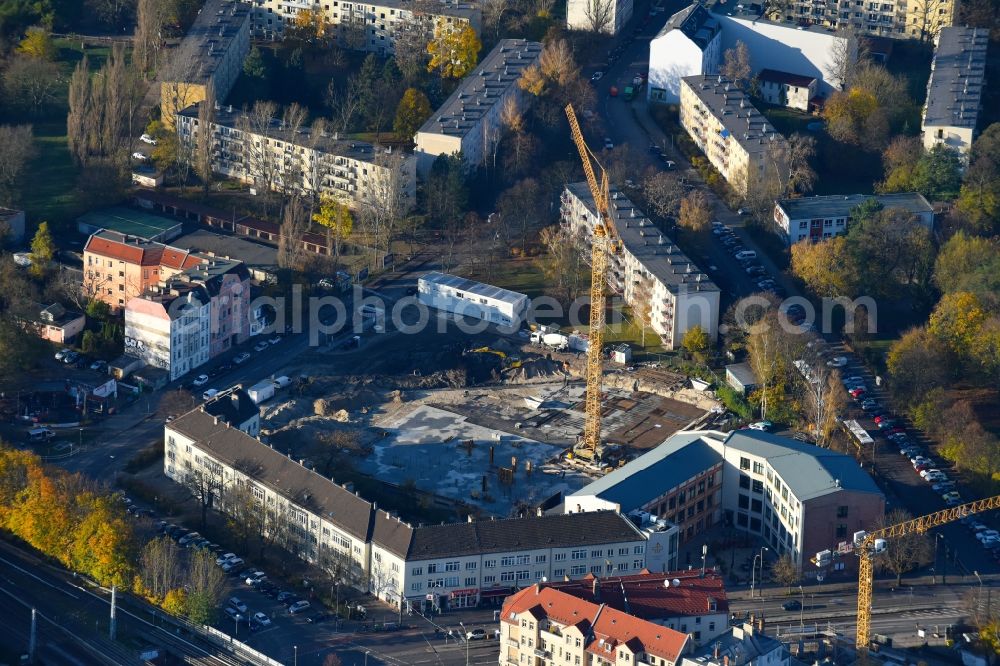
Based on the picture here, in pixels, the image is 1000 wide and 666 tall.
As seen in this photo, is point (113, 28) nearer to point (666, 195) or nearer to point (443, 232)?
point (443, 232)

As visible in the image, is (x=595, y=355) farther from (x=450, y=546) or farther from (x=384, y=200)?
(x=384, y=200)

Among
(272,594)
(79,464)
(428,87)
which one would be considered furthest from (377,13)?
(272,594)

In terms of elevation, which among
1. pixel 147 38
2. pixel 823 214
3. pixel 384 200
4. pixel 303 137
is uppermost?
pixel 147 38

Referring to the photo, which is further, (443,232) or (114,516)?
(443,232)

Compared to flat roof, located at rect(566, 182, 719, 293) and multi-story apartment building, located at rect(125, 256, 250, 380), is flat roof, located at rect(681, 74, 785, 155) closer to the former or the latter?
flat roof, located at rect(566, 182, 719, 293)

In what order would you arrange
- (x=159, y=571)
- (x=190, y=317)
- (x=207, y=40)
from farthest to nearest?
(x=207, y=40) → (x=190, y=317) → (x=159, y=571)

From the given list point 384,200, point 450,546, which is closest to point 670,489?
point 450,546

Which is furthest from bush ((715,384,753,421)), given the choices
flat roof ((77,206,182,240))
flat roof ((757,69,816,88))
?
flat roof ((77,206,182,240))
